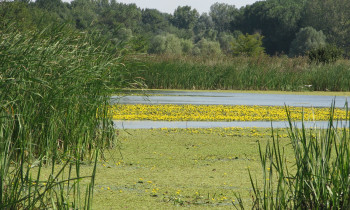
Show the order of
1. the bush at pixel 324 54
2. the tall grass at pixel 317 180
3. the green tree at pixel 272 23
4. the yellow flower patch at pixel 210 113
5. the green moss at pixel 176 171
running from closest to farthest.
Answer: the tall grass at pixel 317 180, the green moss at pixel 176 171, the yellow flower patch at pixel 210 113, the bush at pixel 324 54, the green tree at pixel 272 23

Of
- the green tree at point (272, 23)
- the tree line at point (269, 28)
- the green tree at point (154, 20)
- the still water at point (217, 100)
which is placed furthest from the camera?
the green tree at point (154, 20)

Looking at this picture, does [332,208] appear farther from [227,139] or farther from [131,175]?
[227,139]

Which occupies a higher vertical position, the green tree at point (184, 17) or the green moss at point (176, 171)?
the green tree at point (184, 17)

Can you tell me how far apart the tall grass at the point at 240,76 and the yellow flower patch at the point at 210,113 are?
8.19 metres

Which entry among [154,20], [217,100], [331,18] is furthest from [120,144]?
[154,20]

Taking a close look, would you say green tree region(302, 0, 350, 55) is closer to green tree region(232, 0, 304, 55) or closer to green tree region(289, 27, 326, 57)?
green tree region(232, 0, 304, 55)

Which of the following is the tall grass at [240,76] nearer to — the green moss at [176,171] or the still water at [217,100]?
the still water at [217,100]

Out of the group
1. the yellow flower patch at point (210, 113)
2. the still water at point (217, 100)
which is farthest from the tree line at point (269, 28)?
the yellow flower patch at point (210, 113)

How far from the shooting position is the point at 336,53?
33000 millimetres

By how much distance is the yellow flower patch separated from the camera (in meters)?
14.3

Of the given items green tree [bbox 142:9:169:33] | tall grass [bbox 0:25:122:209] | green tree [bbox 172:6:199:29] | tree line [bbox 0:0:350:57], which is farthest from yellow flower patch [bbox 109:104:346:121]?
green tree [bbox 172:6:199:29]

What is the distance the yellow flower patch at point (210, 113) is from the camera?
14297 mm

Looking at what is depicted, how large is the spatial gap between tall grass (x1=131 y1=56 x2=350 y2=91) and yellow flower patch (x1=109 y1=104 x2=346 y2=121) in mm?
8187

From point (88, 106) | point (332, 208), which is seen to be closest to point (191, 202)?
point (332, 208)
